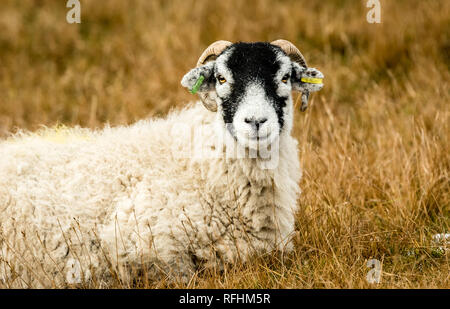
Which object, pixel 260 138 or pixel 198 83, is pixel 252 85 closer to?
pixel 260 138

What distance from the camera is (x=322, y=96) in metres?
6.75

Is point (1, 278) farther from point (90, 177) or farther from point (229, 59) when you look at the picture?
point (229, 59)

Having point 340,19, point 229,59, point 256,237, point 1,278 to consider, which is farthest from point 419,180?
point 340,19

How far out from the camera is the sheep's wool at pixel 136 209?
3803mm

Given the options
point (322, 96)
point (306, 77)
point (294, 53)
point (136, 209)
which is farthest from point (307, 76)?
point (322, 96)

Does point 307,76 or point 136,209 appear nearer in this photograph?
point 136,209

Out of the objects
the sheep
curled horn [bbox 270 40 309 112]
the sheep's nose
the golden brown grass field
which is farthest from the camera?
curled horn [bbox 270 40 309 112]

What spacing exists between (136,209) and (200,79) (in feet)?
3.46

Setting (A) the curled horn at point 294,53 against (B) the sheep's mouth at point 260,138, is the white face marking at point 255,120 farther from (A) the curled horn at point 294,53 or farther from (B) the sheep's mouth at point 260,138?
(A) the curled horn at point 294,53

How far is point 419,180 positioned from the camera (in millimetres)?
4996

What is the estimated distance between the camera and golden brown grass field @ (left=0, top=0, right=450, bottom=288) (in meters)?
3.99

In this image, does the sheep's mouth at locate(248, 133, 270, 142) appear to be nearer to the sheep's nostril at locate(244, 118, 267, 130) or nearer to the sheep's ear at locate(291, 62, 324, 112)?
the sheep's nostril at locate(244, 118, 267, 130)

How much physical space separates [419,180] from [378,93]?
103 inches

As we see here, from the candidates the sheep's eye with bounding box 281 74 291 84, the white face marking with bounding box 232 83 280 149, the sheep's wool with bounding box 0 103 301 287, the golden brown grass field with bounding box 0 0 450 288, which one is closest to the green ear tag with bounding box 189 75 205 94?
the sheep's wool with bounding box 0 103 301 287
